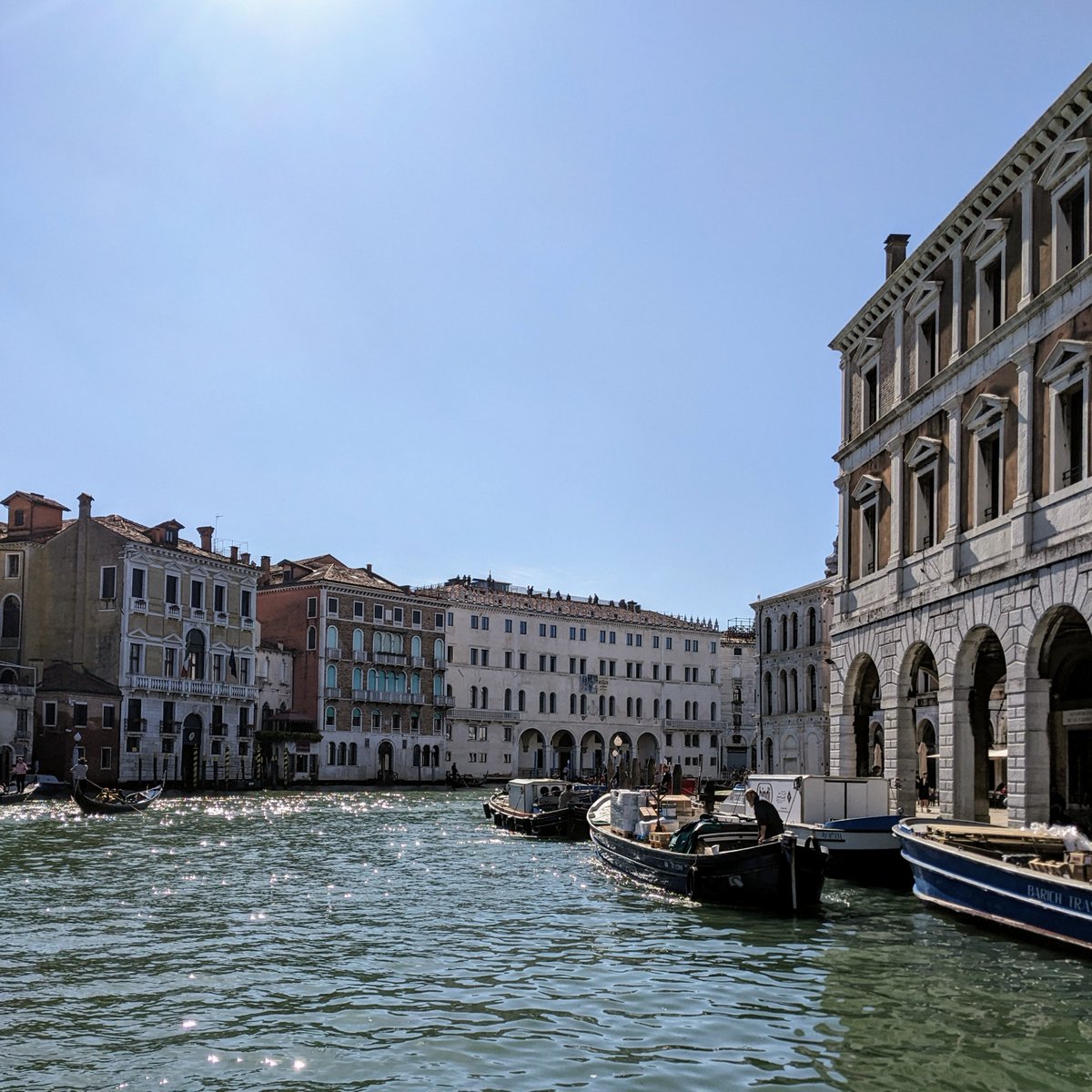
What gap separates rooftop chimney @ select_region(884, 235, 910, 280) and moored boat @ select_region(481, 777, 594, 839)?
13512mm

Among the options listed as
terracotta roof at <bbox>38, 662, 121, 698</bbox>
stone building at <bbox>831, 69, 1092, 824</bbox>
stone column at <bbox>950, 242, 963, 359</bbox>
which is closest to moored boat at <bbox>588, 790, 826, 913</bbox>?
stone building at <bbox>831, 69, 1092, 824</bbox>

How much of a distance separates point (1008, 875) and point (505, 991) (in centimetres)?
557

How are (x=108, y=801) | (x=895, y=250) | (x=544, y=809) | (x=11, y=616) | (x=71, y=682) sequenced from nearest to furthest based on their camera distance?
(x=895, y=250)
(x=544, y=809)
(x=108, y=801)
(x=71, y=682)
(x=11, y=616)

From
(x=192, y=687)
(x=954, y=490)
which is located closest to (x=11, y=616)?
(x=192, y=687)

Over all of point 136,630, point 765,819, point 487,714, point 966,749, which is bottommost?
point 765,819

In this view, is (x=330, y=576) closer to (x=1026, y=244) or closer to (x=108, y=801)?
(x=108, y=801)

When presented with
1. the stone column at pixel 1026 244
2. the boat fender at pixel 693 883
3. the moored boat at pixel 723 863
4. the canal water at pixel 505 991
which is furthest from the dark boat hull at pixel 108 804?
the stone column at pixel 1026 244

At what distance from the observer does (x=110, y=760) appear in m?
52.0

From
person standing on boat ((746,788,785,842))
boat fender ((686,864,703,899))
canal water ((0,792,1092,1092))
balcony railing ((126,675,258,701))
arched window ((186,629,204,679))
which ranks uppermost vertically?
arched window ((186,629,204,679))

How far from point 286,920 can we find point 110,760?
1521 inches

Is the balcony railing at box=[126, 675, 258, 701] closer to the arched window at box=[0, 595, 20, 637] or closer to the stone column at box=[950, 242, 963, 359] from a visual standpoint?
the arched window at box=[0, 595, 20, 637]

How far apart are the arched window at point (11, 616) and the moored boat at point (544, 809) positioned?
2568 cm

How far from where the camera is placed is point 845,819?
21312mm

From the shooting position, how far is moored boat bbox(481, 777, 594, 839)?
31312 mm
